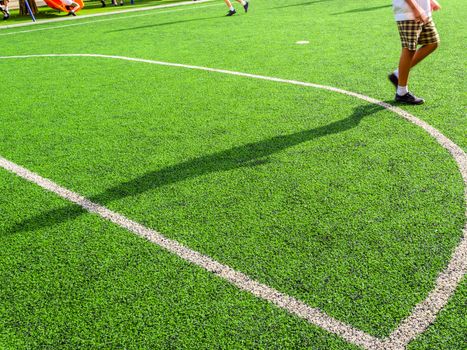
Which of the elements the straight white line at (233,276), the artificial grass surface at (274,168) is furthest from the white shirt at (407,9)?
the straight white line at (233,276)

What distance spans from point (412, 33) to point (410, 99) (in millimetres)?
719

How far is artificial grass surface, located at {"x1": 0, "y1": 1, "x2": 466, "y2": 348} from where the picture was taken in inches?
109

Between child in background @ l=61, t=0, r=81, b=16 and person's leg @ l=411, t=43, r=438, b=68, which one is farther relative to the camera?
child in background @ l=61, t=0, r=81, b=16

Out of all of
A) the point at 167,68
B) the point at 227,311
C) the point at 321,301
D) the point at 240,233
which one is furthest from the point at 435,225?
the point at 167,68

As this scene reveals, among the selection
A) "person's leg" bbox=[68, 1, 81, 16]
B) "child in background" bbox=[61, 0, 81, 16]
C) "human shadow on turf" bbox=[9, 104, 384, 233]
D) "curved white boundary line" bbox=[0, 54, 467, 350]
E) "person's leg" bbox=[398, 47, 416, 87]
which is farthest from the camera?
"person's leg" bbox=[68, 1, 81, 16]

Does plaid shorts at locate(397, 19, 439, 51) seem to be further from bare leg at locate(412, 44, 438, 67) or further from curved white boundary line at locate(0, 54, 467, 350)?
curved white boundary line at locate(0, 54, 467, 350)

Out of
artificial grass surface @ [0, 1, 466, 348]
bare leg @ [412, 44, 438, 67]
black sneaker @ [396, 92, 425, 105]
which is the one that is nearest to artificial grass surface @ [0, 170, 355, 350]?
artificial grass surface @ [0, 1, 466, 348]

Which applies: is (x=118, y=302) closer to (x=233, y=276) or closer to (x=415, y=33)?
(x=233, y=276)

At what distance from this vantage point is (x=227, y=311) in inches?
96.8

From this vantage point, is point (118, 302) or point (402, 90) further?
point (402, 90)

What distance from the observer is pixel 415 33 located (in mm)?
4941

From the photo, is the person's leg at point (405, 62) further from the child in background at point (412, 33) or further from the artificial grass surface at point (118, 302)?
the artificial grass surface at point (118, 302)

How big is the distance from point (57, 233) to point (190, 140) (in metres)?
1.86

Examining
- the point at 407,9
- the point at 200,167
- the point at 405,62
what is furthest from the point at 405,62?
the point at 200,167
